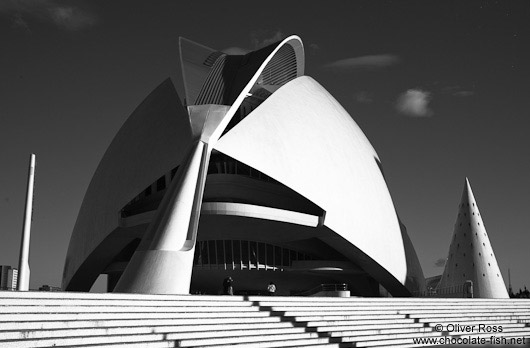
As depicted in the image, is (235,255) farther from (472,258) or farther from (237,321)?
(237,321)

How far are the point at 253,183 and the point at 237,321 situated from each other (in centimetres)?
1320

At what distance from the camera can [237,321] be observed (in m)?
14.4

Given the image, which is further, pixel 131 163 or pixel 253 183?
pixel 131 163

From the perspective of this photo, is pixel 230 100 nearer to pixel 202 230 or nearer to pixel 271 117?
pixel 271 117

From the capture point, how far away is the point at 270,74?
3303 cm

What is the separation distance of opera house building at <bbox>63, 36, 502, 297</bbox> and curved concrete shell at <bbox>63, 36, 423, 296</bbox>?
7cm

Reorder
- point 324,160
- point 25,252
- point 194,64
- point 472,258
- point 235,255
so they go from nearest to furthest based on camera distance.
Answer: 1. point 25,252
2. point 194,64
3. point 324,160
4. point 235,255
5. point 472,258

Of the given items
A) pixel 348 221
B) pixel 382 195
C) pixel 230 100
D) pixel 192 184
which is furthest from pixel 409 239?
pixel 192 184

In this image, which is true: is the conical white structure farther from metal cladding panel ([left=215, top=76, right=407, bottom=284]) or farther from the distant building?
the distant building

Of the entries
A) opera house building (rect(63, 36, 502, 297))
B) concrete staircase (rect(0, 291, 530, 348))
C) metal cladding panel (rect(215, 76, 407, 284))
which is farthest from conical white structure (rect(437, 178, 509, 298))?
concrete staircase (rect(0, 291, 530, 348))

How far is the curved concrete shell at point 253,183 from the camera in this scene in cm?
2603

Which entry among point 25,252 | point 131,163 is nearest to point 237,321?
point 25,252

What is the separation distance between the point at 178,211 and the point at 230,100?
24.4 ft

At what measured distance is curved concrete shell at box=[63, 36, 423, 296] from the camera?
26031 mm
